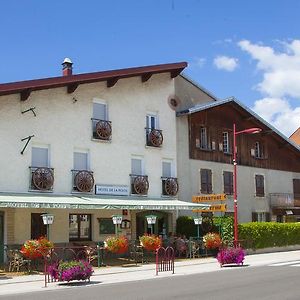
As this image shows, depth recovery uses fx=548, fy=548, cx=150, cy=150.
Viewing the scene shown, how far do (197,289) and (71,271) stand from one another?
4.25m

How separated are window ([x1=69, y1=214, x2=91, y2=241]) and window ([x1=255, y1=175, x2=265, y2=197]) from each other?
13763mm

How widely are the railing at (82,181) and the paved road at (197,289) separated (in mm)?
8573

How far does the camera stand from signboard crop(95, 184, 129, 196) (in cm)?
2610

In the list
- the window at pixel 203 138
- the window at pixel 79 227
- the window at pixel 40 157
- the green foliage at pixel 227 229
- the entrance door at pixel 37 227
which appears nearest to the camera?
the entrance door at pixel 37 227

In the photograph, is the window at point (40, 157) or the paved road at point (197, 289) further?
the window at point (40, 157)

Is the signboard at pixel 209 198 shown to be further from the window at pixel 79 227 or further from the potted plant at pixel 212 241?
the window at pixel 79 227

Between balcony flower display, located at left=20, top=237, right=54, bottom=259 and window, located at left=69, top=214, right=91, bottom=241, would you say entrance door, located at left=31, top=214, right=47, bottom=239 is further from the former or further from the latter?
A: balcony flower display, located at left=20, top=237, right=54, bottom=259

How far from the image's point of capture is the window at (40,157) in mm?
24109

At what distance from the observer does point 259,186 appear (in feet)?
118

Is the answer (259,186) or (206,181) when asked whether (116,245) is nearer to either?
(206,181)

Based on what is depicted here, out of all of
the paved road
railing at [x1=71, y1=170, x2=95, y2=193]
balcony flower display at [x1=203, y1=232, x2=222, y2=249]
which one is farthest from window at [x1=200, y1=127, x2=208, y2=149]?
the paved road

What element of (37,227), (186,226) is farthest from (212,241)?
(37,227)

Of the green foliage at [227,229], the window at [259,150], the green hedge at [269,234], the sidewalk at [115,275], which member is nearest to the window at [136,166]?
the green foliage at [227,229]

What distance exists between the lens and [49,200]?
22.3 meters
